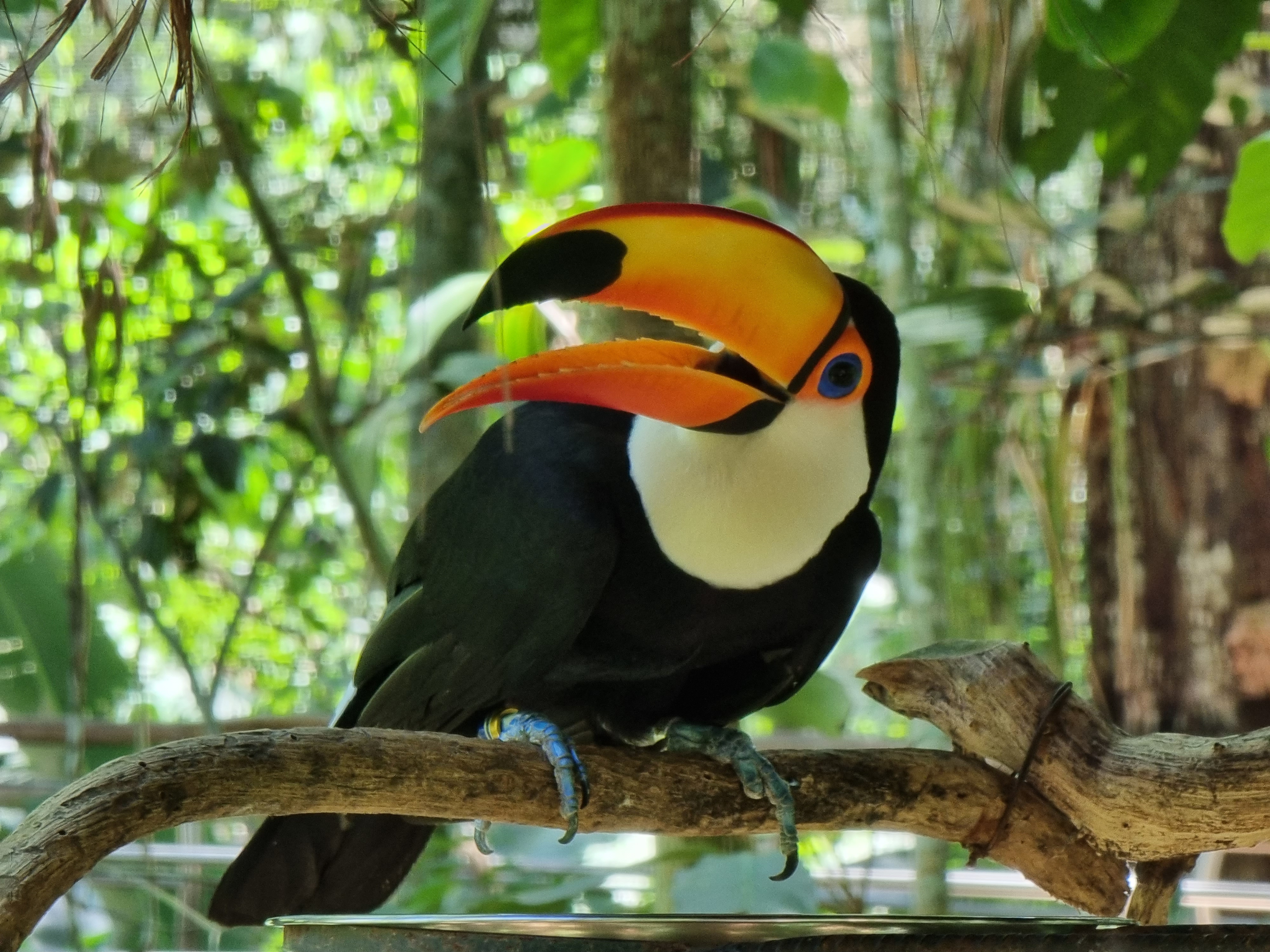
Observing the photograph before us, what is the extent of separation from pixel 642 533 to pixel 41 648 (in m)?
1.72

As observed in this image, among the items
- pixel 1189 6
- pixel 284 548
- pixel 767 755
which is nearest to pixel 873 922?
pixel 767 755

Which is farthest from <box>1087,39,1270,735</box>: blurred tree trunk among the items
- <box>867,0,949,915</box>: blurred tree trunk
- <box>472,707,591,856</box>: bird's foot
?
<box>472,707,591,856</box>: bird's foot

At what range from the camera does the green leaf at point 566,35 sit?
1.59 metres

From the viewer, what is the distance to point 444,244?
2373 mm

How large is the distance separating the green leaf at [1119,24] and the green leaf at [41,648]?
2.22 m

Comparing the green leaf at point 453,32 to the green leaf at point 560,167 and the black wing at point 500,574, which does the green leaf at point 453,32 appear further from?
the green leaf at point 560,167

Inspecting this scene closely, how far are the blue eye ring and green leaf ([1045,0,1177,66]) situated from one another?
1.50 ft

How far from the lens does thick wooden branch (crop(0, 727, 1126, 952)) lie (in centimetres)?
85

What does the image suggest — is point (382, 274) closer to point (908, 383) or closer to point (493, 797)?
point (908, 383)

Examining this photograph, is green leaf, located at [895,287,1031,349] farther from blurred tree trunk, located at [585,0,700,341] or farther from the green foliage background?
blurred tree trunk, located at [585,0,700,341]

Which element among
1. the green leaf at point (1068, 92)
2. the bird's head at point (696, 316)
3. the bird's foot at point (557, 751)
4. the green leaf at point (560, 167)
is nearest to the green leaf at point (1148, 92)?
the green leaf at point (1068, 92)

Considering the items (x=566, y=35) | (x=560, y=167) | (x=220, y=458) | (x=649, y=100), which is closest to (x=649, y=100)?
(x=649, y=100)

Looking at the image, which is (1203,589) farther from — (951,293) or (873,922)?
(873,922)

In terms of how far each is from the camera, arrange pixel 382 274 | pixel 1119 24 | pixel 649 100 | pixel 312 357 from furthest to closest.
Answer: pixel 382 274
pixel 312 357
pixel 649 100
pixel 1119 24
